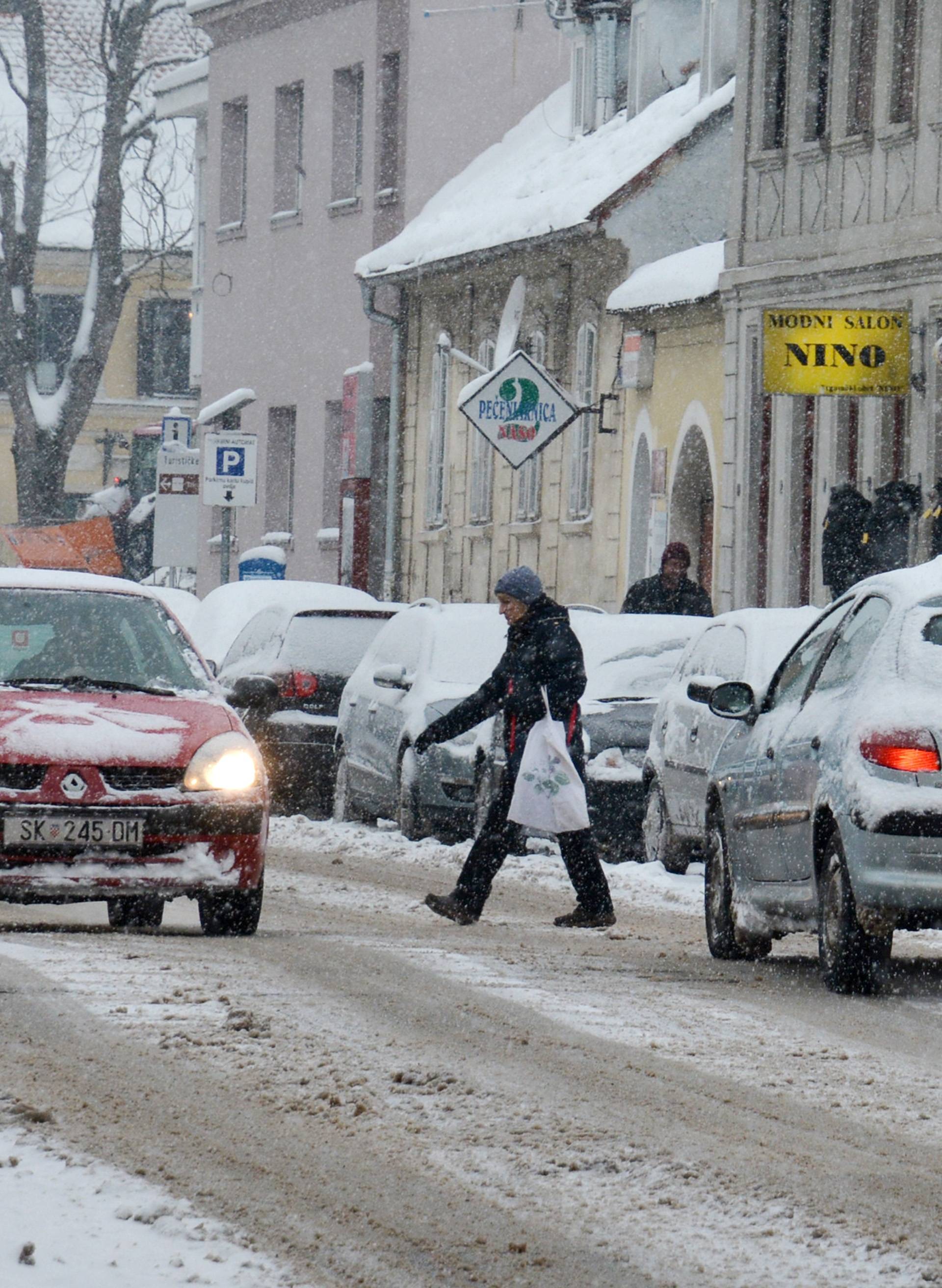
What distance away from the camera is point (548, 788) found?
1327 centimetres

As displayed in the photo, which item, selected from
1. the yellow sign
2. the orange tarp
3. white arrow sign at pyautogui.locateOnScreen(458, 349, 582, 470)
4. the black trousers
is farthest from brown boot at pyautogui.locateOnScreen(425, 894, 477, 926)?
the orange tarp

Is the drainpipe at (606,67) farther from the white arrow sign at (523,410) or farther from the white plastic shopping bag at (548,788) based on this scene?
the white plastic shopping bag at (548,788)

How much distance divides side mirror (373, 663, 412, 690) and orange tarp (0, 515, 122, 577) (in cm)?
2569

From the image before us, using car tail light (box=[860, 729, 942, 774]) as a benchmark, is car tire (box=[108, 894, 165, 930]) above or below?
below

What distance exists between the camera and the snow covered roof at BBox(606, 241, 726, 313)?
29000mm

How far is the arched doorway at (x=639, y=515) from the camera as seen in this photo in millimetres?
31297

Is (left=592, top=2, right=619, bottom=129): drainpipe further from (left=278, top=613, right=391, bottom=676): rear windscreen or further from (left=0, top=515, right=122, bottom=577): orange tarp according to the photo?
(left=278, top=613, right=391, bottom=676): rear windscreen

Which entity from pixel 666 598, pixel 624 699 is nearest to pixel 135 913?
pixel 624 699

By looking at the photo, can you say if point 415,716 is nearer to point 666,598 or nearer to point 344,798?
point 344,798

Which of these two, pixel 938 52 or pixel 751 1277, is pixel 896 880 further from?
pixel 938 52

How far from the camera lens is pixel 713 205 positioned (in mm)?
32219

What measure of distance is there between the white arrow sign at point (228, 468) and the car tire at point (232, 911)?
1946 cm

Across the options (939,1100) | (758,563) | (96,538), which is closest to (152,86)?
(96,538)

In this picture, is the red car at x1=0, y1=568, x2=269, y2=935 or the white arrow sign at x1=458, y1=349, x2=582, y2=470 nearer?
the red car at x1=0, y1=568, x2=269, y2=935
